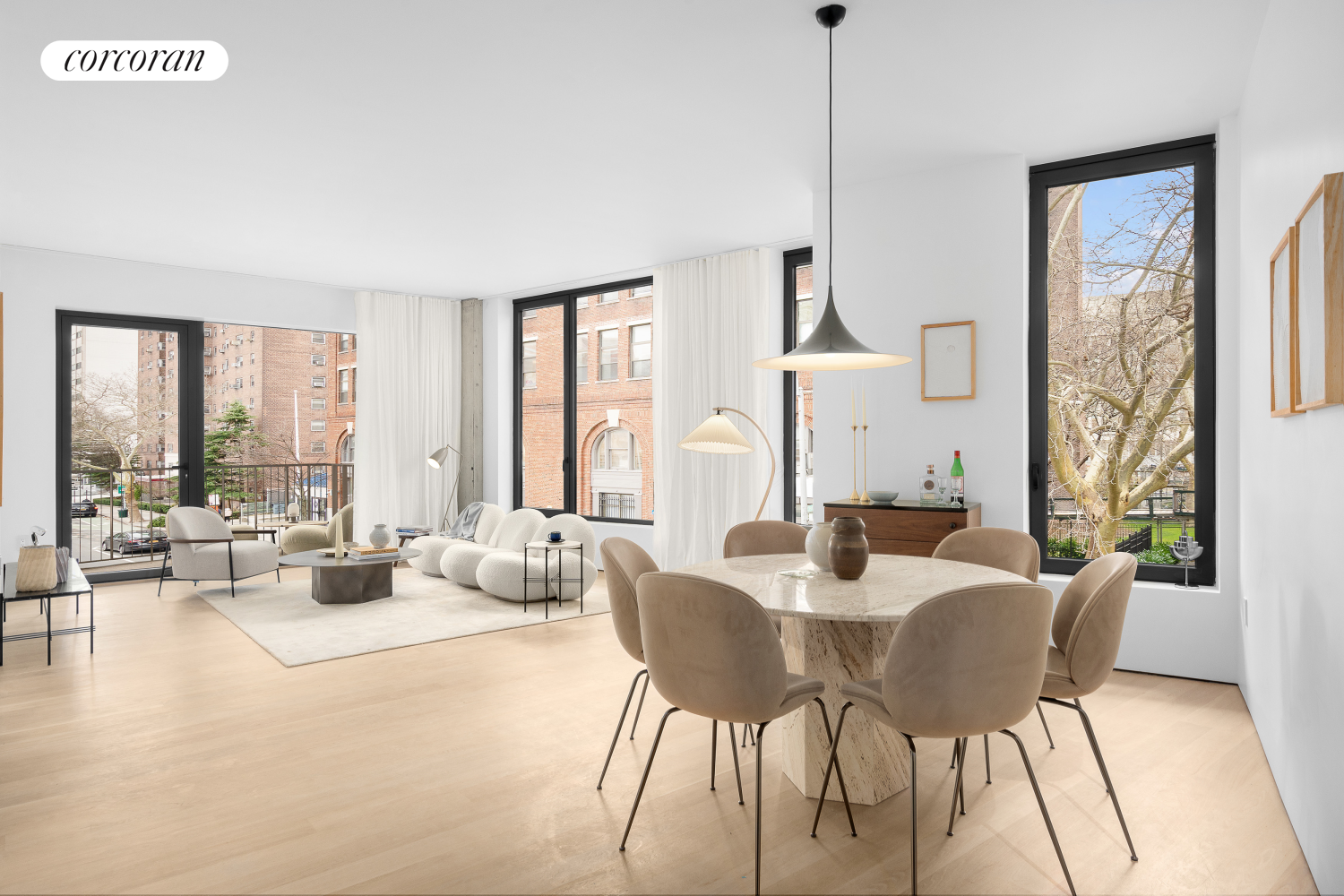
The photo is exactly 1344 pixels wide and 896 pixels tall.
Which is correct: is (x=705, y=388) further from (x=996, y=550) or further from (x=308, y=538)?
(x=308, y=538)

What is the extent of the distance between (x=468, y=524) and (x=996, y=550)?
17.8 ft

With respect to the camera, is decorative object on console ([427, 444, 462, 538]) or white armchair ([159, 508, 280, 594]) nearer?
white armchair ([159, 508, 280, 594])

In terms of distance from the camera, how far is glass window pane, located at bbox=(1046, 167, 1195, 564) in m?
4.18

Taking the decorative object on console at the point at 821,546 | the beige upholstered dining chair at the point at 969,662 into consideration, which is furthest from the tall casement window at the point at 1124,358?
the beige upholstered dining chair at the point at 969,662

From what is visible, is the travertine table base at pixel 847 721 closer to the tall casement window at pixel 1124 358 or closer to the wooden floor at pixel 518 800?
the wooden floor at pixel 518 800

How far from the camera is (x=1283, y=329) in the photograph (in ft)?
8.31

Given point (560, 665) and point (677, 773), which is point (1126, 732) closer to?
point (677, 773)

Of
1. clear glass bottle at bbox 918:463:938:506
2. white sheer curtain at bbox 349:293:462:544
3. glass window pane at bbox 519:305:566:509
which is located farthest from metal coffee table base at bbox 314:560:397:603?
clear glass bottle at bbox 918:463:938:506

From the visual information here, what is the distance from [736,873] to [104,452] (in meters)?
7.14

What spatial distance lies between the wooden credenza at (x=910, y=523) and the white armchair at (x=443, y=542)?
3.82 meters

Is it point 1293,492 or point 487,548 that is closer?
point 1293,492

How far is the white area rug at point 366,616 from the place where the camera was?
4730mm

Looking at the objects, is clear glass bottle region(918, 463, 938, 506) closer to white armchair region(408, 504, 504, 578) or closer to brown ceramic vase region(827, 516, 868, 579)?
brown ceramic vase region(827, 516, 868, 579)

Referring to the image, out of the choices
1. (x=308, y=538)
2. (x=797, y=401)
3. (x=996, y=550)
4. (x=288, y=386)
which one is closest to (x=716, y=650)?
(x=996, y=550)
